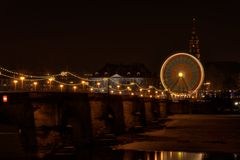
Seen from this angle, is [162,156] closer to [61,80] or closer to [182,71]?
[61,80]

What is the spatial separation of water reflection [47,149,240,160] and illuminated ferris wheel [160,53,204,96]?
64.1 metres

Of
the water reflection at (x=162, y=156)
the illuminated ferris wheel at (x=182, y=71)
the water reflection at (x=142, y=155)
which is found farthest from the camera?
the illuminated ferris wheel at (x=182, y=71)

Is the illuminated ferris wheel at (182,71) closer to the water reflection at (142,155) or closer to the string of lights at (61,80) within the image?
the string of lights at (61,80)

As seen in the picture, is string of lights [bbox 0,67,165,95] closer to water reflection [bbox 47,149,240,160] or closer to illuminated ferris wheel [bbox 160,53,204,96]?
water reflection [bbox 47,149,240,160]

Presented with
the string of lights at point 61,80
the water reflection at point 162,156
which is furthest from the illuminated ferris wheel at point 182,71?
the water reflection at point 162,156

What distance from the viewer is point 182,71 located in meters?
97.8

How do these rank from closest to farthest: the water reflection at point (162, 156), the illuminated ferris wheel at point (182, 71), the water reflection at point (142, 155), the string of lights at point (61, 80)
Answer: the water reflection at point (142, 155), the water reflection at point (162, 156), the string of lights at point (61, 80), the illuminated ferris wheel at point (182, 71)

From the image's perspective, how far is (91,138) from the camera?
38844mm

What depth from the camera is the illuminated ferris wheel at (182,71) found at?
97.4 meters

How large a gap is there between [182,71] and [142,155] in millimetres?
66881

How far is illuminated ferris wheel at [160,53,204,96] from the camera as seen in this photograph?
320ft

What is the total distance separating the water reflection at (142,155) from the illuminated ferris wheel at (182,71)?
210ft

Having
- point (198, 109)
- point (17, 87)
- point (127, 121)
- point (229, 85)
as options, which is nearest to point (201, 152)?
point (17, 87)

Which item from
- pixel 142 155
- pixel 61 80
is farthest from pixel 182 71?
pixel 142 155
